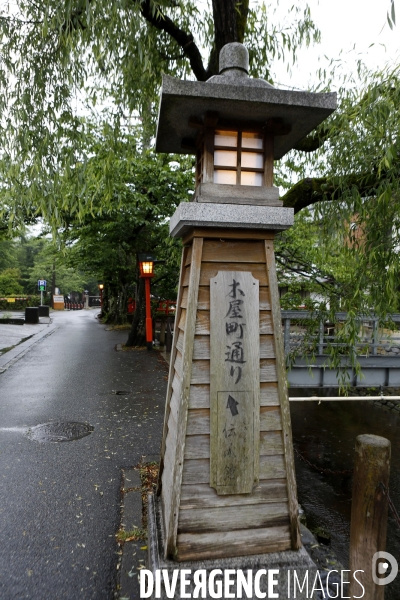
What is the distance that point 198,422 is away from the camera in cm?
302

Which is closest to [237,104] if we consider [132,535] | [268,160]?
[268,160]

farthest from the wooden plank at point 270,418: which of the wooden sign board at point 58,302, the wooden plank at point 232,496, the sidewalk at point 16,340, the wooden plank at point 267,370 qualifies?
the wooden sign board at point 58,302

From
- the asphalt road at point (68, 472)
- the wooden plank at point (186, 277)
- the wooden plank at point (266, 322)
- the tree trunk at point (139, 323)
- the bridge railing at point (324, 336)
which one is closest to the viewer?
the wooden plank at point (266, 322)

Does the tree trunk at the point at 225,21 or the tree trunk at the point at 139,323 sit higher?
the tree trunk at the point at 225,21

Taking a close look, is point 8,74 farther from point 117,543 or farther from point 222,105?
point 117,543

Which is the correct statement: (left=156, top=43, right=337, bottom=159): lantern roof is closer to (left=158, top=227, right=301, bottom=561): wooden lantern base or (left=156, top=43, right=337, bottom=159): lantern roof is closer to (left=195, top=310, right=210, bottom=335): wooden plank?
(left=158, top=227, right=301, bottom=561): wooden lantern base

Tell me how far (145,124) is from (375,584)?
6868 millimetres

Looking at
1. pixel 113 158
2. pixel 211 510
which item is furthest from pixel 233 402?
pixel 113 158

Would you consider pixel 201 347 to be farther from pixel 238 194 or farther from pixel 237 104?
pixel 237 104

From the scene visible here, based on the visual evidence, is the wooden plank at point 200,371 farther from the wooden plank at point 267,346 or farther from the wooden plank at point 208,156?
the wooden plank at point 208,156

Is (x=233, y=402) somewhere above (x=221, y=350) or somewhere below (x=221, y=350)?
below

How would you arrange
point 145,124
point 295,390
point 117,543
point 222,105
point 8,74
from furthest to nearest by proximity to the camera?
point 295,390 → point 145,124 → point 8,74 → point 117,543 → point 222,105

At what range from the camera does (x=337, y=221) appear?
4.88 m

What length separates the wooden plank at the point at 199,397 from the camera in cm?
302
